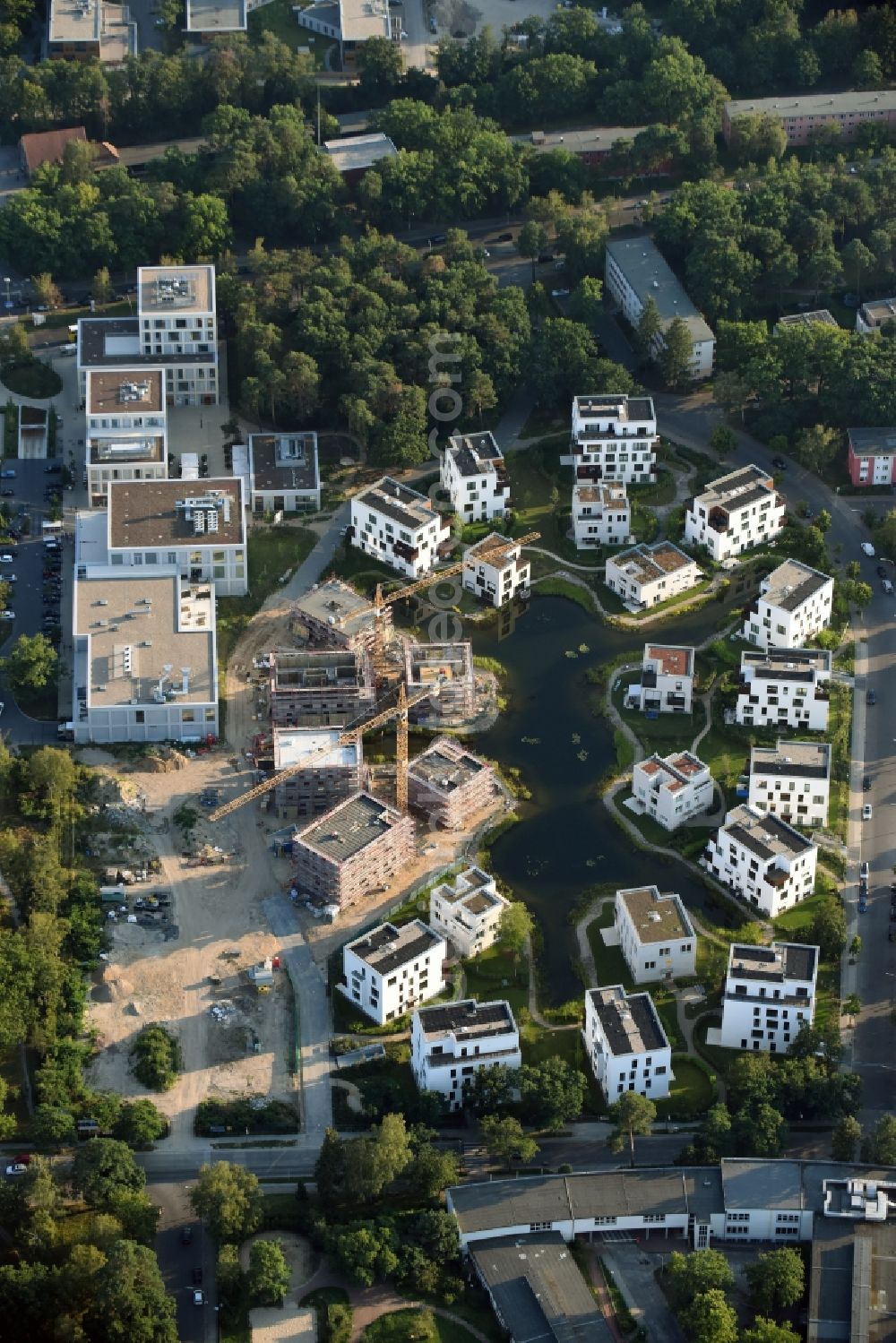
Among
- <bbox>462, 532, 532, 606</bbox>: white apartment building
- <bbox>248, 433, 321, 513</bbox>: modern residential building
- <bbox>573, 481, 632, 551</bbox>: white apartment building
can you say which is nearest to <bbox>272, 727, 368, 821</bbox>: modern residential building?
<bbox>462, 532, 532, 606</bbox>: white apartment building

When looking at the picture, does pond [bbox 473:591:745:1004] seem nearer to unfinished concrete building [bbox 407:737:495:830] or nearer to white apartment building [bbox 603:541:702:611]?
white apartment building [bbox 603:541:702:611]

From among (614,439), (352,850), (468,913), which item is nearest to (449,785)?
(352,850)

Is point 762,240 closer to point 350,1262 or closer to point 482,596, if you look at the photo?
point 482,596

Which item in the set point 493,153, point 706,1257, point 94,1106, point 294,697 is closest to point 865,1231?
point 706,1257

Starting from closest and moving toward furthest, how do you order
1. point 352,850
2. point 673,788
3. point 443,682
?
point 352,850 → point 673,788 → point 443,682

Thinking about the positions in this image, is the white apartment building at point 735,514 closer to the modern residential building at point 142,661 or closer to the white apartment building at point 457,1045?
the modern residential building at point 142,661

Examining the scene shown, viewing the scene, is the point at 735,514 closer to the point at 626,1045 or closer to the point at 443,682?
the point at 443,682

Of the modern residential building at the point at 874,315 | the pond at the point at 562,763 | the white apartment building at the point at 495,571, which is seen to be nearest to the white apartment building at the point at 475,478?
the white apartment building at the point at 495,571

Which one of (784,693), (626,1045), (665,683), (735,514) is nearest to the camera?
(626,1045)
